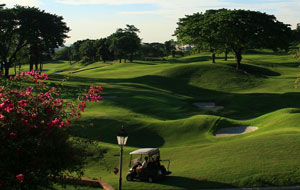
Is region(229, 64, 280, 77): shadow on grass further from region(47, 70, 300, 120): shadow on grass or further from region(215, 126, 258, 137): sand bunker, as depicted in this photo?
region(215, 126, 258, 137): sand bunker

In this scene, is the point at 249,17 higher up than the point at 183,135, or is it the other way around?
the point at 249,17

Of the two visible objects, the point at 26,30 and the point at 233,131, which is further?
the point at 26,30

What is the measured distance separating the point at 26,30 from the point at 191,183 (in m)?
58.4

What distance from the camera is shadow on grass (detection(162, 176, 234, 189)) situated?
56.1ft

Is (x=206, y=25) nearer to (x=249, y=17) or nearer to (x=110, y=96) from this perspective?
(x=249, y=17)

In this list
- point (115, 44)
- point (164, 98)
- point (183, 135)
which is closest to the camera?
point (183, 135)

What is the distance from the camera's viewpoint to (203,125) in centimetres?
3356

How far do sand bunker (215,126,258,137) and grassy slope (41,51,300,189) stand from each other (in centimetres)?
83

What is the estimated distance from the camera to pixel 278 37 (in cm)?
6938

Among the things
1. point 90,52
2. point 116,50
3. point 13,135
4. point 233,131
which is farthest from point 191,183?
point 90,52

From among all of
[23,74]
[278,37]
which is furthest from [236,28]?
[23,74]

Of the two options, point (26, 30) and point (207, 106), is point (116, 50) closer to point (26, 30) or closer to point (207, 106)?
point (26, 30)

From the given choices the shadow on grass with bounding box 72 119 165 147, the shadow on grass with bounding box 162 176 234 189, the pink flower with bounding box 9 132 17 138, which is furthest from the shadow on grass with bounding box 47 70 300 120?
the pink flower with bounding box 9 132 17 138

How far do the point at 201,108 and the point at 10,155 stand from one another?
3938 centimetres
